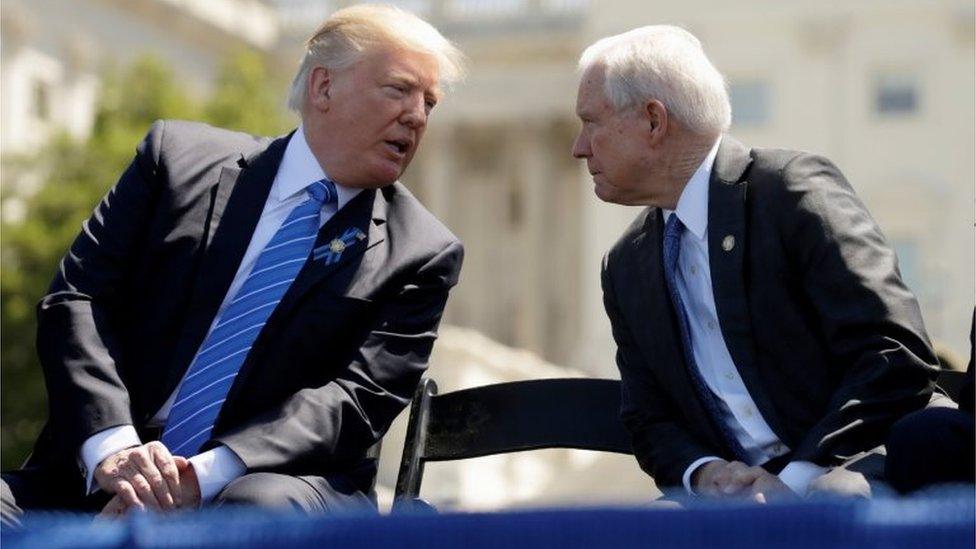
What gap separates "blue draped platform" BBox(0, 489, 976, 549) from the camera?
2.11 metres

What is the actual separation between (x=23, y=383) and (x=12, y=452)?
1.33 metres

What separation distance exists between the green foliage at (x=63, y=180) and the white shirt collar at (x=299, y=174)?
20.7m

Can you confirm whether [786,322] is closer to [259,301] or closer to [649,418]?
[649,418]

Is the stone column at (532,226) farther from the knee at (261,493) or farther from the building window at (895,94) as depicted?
the knee at (261,493)

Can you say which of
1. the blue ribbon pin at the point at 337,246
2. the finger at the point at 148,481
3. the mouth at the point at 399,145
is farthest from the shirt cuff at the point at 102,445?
the mouth at the point at 399,145

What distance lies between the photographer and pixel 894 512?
213 centimetres

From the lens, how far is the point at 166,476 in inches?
151

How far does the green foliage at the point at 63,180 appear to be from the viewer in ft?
86.6

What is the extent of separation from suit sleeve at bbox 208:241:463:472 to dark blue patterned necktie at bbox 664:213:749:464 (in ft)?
1.56

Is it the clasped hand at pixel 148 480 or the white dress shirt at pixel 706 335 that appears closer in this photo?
the clasped hand at pixel 148 480

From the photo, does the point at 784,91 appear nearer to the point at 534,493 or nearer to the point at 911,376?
the point at 534,493

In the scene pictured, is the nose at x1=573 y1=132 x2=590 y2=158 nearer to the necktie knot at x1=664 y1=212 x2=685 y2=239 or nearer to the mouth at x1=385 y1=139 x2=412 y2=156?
the necktie knot at x1=664 y1=212 x2=685 y2=239

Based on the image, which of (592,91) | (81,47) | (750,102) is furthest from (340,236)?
(750,102)

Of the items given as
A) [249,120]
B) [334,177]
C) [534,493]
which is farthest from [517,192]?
[334,177]
